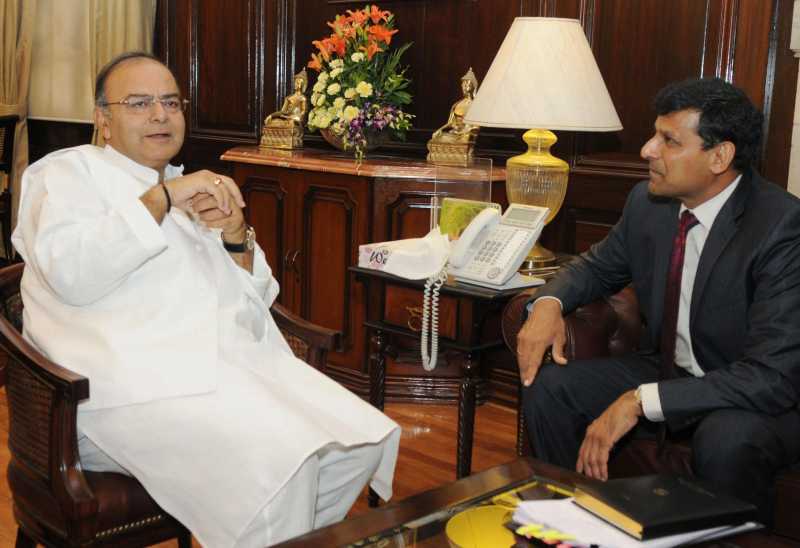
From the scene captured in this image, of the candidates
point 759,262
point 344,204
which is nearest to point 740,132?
point 759,262

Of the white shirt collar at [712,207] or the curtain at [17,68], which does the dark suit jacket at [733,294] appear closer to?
the white shirt collar at [712,207]

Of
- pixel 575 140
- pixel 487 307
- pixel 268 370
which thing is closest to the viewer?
pixel 268 370

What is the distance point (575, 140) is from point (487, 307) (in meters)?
1.39

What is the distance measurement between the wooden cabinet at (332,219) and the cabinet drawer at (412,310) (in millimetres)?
1066

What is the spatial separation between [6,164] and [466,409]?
4147 mm

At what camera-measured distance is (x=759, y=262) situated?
244 centimetres

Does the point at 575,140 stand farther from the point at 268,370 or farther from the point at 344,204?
the point at 268,370

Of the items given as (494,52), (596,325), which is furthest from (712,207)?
(494,52)

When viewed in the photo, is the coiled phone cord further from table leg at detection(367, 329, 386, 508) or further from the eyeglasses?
the eyeglasses

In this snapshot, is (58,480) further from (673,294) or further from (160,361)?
(673,294)

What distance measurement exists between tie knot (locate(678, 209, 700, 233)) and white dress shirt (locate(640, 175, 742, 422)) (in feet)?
0.03

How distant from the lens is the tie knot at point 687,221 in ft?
8.70

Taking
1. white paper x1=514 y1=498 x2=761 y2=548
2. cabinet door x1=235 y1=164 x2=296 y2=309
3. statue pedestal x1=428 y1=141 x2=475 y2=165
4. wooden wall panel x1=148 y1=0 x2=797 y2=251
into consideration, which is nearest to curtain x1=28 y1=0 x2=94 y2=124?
wooden wall panel x1=148 y1=0 x2=797 y2=251

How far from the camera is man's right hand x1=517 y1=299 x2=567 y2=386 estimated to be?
106 inches
